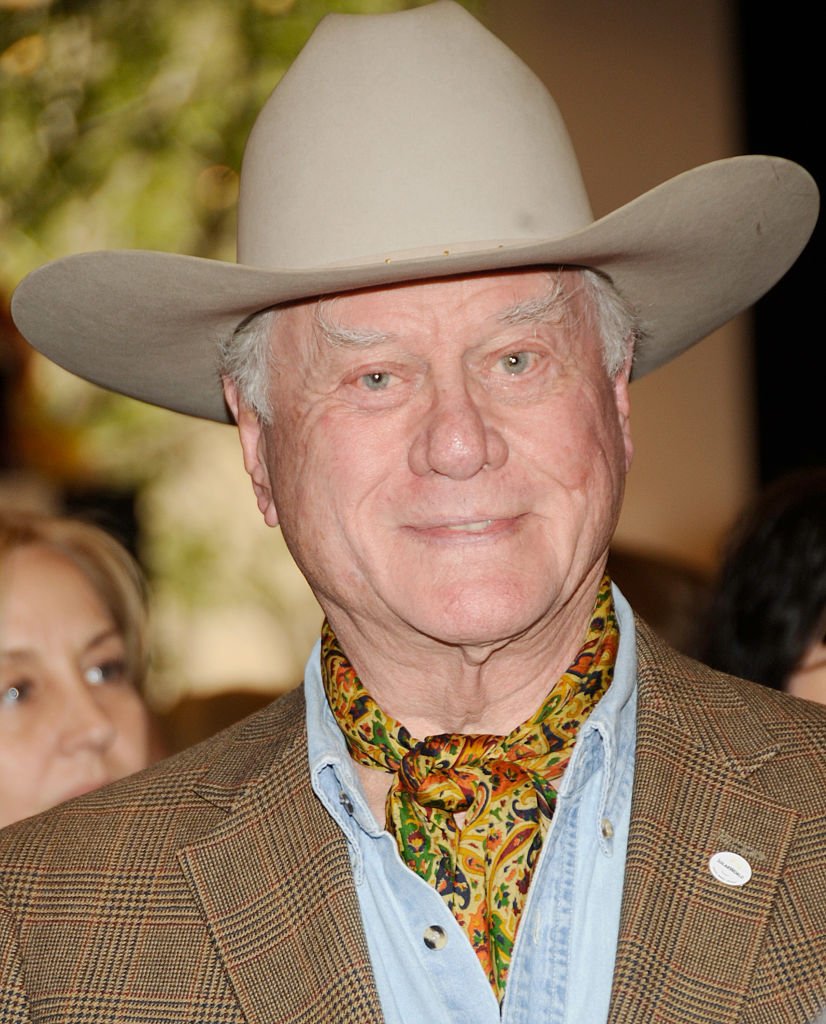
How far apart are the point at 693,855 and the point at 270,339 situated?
3.04 feet

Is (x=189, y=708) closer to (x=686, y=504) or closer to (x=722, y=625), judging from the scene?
(x=686, y=504)

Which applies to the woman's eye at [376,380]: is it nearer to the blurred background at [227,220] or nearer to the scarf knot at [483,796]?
the scarf knot at [483,796]

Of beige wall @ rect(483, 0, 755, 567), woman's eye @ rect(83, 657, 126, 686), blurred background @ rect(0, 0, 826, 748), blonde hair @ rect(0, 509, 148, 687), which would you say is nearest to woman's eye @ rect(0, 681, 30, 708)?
woman's eye @ rect(83, 657, 126, 686)

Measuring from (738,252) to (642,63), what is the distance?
4.12 meters

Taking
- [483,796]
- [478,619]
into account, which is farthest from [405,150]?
[483,796]

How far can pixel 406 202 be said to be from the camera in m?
2.13

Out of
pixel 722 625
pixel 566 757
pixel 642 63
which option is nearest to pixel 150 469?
pixel 642 63

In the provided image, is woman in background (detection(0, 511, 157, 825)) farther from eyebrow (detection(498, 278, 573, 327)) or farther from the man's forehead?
eyebrow (detection(498, 278, 573, 327))

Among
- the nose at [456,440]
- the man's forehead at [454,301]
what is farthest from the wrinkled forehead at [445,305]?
the nose at [456,440]

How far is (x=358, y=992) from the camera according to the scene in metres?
1.99

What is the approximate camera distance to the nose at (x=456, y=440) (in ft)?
6.70

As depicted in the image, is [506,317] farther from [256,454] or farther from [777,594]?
[777,594]

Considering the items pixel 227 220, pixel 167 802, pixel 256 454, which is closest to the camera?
pixel 167 802

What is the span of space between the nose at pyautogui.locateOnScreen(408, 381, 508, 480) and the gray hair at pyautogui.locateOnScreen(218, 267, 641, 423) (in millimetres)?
266
